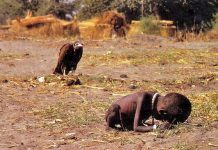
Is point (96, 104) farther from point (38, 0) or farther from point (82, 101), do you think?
point (38, 0)

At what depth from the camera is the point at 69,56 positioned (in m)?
11.6

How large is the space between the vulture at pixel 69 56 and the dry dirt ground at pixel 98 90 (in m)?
0.29

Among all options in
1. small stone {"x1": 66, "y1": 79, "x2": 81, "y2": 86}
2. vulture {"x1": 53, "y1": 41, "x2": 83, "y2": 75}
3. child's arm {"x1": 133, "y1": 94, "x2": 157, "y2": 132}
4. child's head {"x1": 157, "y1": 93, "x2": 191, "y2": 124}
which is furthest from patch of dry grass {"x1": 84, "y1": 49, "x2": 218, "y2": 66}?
child's head {"x1": 157, "y1": 93, "x2": 191, "y2": 124}

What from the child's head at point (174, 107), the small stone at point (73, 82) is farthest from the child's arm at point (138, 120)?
the small stone at point (73, 82)

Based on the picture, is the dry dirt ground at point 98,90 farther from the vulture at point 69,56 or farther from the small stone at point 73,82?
the vulture at point 69,56

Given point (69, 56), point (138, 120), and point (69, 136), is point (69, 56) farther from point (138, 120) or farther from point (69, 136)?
point (138, 120)

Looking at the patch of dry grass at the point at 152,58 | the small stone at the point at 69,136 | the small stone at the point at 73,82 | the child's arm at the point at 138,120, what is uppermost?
the child's arm at the point at 138,120

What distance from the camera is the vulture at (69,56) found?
37.4ft

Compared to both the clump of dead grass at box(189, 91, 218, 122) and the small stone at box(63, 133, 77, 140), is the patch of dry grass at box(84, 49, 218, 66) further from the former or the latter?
the small stone at box(63, 133, 77, 140)

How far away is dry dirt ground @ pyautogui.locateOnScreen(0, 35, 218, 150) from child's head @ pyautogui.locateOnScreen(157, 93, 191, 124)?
18cm

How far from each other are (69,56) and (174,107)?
5.34m

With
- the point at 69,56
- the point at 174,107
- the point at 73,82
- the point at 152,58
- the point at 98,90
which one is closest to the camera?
the point at 174,107

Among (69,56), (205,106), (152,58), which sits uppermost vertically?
(69,56)

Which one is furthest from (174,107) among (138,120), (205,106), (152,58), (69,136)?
(152,58)
